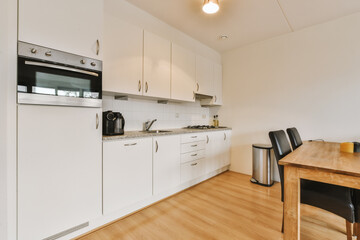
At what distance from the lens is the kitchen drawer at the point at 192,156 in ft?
8.34

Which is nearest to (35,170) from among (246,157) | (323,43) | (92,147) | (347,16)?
(92,147)

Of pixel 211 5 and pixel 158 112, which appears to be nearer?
pixel 211 5

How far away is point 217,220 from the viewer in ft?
6.10

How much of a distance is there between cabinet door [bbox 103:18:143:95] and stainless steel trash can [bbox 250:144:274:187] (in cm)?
218

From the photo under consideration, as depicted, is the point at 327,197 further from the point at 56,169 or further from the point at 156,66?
the point at 156,66

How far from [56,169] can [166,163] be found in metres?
1.21

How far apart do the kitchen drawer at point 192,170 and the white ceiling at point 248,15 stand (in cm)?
214

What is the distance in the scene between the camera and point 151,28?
255 centimetres

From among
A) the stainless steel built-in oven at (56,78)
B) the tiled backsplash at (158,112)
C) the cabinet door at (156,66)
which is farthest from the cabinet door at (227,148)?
the stainless steel built-in oven at (56,78)

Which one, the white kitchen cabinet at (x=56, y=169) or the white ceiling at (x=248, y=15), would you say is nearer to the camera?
the white kitchen cabinet at (x=56, y=169)

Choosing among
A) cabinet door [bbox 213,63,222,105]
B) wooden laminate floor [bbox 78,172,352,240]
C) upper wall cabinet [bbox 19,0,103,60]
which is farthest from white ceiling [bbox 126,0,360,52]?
wooden laminate floor [bbox 78,172,352,240]

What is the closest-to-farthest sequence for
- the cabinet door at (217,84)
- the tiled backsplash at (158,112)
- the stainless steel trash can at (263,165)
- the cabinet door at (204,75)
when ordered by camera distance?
the tiled backsplash at (158,112)
the stainless steel trash can at (263,165)
the cabinet door at (204,75)
the cabinet door at (217,84)

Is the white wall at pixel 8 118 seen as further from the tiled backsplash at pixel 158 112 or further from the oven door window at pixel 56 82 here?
the tiled backsplash at pixel 158 112

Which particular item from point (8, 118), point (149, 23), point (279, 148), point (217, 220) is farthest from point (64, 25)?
point (217, 220)
